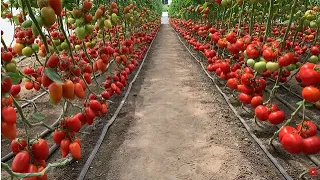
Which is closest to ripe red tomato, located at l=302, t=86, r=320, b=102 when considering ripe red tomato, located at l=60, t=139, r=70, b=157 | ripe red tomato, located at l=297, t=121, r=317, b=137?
ripe red tomato, located at l=297, t=121, r=317, b=137

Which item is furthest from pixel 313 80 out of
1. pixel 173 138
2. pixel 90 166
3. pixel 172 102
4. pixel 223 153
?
pixel 172 102

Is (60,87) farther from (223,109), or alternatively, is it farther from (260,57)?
(223,109)

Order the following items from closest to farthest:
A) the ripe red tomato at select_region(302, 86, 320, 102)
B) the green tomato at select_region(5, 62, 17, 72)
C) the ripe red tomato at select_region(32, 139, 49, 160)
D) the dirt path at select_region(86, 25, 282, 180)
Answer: the ripe red tomato at select_region(32, 139, 49, 160) < the green tomato at select_region(5, 62, 17, 72) < the ripe red tomato at select_region(302, 86, 320, 102) < the dirt path at select_region(86, 25, 282, 180)

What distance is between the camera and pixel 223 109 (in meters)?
4.17

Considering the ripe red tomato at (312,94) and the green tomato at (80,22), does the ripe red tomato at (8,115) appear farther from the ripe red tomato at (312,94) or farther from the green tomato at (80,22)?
→ the ripe red tomato at (312,94)

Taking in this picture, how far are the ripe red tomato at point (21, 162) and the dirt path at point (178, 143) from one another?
0.99m

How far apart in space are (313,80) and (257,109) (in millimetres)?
915

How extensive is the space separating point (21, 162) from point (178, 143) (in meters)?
1.82

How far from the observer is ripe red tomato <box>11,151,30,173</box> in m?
1.65

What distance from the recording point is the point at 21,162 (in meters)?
1.66

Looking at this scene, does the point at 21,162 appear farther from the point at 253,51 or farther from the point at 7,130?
the point at 253,51

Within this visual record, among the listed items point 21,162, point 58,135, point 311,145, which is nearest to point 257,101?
point 311,145

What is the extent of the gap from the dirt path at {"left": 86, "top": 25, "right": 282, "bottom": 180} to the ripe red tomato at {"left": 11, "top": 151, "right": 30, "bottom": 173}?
3.24 ft

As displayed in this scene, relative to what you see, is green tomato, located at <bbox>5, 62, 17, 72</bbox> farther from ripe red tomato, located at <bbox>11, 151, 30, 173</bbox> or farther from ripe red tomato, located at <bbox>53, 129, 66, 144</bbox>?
ripe red tomato, located at <bbox>11, 151, 30, 173</bbox>
